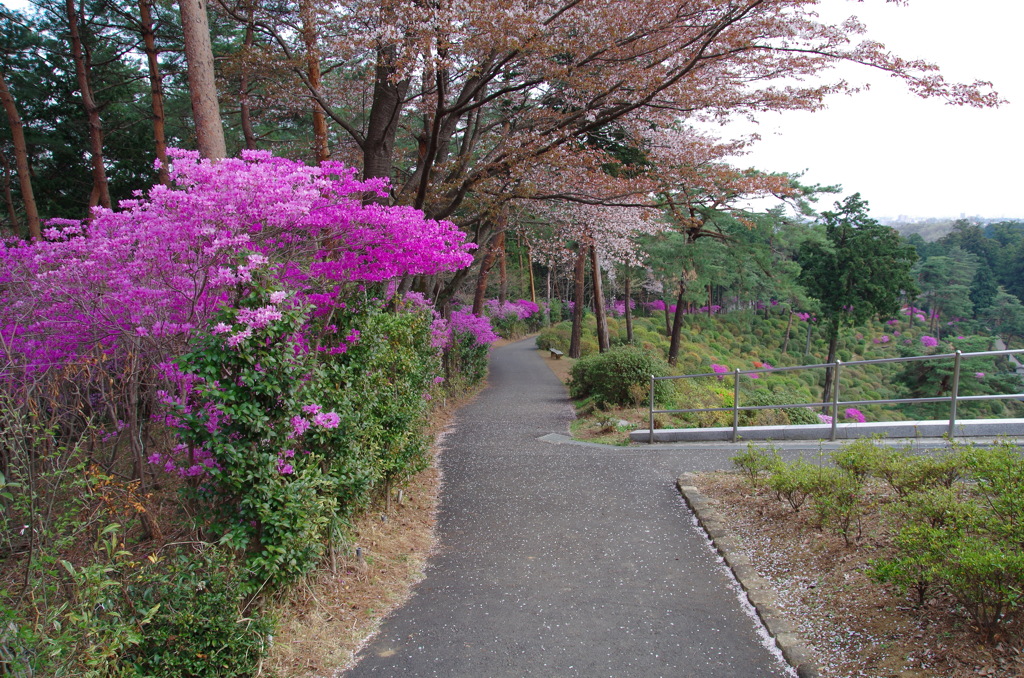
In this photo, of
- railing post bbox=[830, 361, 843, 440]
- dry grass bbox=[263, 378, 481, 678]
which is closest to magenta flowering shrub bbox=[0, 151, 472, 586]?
dry grass bbox=[263, 378, 481, 678]

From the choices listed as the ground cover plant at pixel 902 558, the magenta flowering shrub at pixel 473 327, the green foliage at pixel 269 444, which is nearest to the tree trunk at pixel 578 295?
the magenta flowering shrub at pixel 473 327

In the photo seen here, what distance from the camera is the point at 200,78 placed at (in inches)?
213

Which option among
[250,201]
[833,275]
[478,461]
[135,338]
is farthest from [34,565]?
[833,275]

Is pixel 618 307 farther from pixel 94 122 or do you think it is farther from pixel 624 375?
pixel 94 122

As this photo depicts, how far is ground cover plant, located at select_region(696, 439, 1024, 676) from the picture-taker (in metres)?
2.61

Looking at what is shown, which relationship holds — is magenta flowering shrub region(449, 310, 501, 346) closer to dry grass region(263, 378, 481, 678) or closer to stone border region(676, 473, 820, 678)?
dry grass region(263, 378, 481, 678)

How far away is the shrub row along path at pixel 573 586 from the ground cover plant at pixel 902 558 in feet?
1.37

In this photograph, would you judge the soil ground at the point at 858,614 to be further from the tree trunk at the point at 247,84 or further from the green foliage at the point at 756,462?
the tree trunk at the point at 247,84

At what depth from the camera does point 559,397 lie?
565 inches

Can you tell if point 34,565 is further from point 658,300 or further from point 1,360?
point 658,300

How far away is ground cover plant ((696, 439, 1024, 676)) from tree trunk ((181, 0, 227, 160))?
5.63 metres

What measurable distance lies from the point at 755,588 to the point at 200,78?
611cm

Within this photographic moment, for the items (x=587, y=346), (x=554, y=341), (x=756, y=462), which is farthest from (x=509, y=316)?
(x=756, y=462)

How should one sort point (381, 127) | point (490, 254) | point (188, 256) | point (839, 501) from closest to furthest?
1. point (188, 256)
2. point (839, 501)
3. point (381, 127)
4. point (490, 254)
